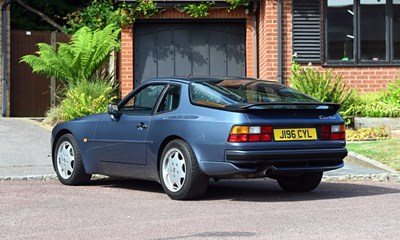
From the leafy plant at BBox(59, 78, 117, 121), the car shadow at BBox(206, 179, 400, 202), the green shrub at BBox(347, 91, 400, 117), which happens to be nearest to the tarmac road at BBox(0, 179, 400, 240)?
the car shadow at BBox(206, 179, 400, 202)

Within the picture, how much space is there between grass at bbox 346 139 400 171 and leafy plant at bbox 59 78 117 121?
18.1 feet

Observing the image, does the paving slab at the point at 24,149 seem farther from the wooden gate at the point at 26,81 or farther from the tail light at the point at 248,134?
the tail light at the point at 248,134

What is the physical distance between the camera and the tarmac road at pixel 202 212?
723cm

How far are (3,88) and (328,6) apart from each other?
25.6 ft

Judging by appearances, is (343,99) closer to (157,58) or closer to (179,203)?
(157,58)

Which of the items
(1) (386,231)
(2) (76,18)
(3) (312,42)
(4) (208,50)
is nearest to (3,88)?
(2) (76,18)

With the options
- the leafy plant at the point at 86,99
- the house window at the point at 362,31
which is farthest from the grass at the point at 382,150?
the leafy plant at the point at 86,99

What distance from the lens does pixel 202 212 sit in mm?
8547

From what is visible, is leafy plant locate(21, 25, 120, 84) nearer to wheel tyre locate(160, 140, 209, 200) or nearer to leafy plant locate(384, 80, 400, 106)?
leafy plant locate(384, 80, 400, 106)

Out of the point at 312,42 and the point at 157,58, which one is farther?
the point at 157,58

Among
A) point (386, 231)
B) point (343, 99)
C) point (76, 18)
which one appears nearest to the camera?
point (386, 231)

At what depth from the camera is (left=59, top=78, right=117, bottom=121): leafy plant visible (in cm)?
1827

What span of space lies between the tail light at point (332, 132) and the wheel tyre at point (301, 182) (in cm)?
60

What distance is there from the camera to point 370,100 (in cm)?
1836
